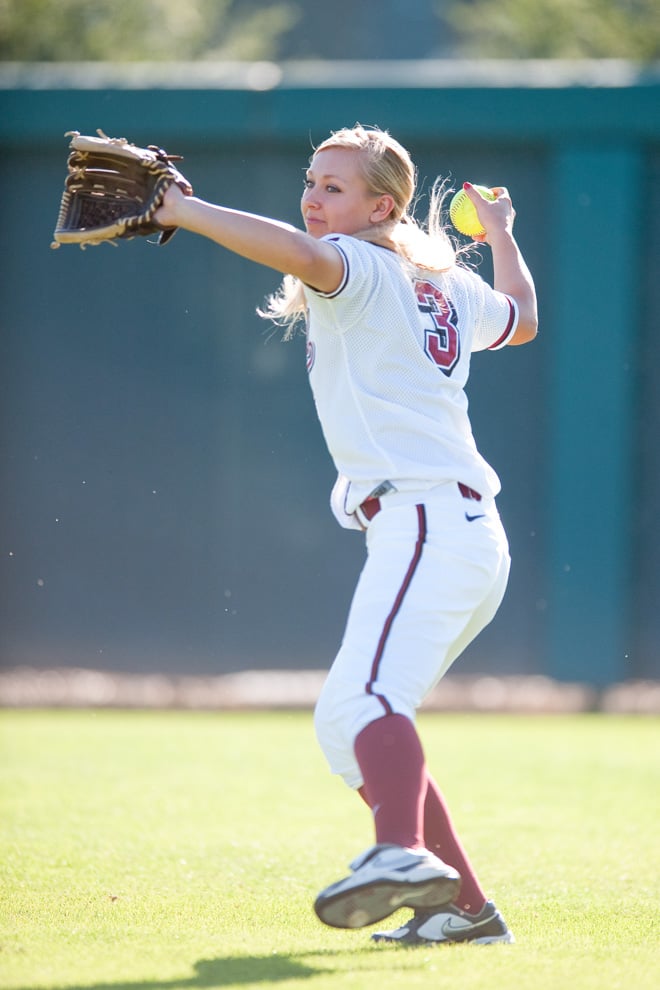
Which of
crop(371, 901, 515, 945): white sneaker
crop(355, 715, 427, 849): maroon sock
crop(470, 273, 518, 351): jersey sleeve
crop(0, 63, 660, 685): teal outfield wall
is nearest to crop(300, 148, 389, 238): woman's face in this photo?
crop(470, 273, 518, 351): jersey sleeve

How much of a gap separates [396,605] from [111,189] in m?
1.13

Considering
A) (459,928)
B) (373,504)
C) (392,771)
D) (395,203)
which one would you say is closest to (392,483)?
(373,504)

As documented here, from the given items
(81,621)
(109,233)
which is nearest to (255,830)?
(109,233)

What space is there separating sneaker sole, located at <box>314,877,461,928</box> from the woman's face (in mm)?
1515

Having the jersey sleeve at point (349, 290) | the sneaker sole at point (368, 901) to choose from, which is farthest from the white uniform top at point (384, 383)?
the sneaker sole at point (368, 901)

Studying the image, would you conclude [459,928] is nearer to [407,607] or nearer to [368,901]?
[368,901]

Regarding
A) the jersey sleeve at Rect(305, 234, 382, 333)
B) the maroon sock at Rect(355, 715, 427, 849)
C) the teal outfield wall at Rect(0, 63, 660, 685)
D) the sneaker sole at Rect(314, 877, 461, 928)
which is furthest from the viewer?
the teal outfield wall at Rect(0, 63, 660, 685)

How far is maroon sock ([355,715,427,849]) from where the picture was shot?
2.82 meters

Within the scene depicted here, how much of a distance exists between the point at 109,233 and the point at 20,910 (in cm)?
165

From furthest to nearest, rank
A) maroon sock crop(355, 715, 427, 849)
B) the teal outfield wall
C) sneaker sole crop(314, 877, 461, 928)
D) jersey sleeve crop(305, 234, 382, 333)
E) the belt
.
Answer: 1. the teal outfield wall
2. the belt
3. jersey sleeve crop(305, 234, 382, 333)
4. maroon sock crop(355, 715, 427, 849)
5. sneaker sole crop(314, 877, 461, 928)

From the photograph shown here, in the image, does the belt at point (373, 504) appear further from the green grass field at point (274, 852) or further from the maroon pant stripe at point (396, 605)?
the green grass field at point (274, 852)

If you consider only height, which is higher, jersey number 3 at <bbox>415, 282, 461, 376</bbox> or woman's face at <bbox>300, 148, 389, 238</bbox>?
woman's face at <bbox>300, 148, 389, 238</bbox>

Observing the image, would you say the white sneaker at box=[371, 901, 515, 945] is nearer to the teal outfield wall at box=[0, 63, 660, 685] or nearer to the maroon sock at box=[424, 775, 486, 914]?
the maroon sock at box=[424, 775, 486, 914]

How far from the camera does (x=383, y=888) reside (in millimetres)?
2650
